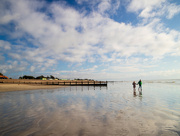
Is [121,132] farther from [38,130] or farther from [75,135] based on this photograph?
[38,130]

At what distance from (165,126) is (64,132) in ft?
15.9

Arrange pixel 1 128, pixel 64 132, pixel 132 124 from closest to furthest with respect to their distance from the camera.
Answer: pixel 64 132
pixel 1 128
pixel 132 124

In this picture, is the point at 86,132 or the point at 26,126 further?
the point at 26,126

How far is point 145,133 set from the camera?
4219 millimetres

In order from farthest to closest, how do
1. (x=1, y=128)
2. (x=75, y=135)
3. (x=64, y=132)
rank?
(x=1, y=128) → (x=64, y=132) → (x=75, y=135)

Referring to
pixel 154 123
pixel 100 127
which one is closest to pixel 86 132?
pixel 100 127

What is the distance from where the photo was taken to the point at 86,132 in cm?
430

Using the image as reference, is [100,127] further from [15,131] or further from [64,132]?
[15,131]

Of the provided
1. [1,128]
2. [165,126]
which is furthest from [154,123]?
[1,128]

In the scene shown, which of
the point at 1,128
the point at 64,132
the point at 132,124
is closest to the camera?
the point at 64,132

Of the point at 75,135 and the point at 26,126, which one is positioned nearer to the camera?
the point at 75,135

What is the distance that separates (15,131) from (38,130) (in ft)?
3.22

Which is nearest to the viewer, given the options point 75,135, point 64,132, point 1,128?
point 75,135

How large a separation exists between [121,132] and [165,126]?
2.45 m
